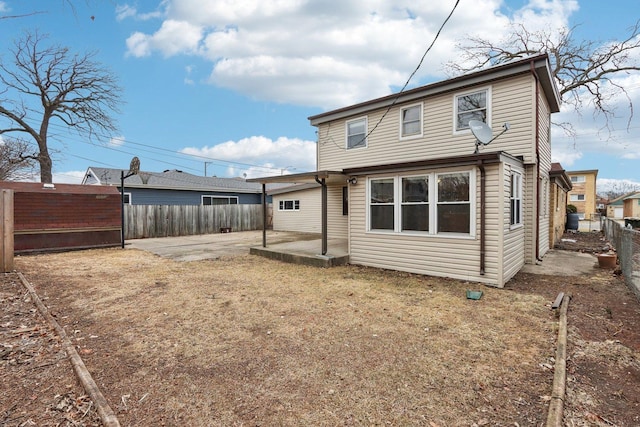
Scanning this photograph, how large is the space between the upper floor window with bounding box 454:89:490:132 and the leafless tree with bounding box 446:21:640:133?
387 inches

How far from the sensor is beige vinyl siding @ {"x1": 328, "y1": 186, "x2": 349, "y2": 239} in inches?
521

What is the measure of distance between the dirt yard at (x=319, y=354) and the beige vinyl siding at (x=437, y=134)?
13.5 feet

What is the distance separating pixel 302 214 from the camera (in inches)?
700

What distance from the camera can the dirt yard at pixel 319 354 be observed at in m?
2.47

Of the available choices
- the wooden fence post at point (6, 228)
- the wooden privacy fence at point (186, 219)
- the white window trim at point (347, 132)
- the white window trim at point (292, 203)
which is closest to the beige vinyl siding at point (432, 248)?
the white window trim at point (347, 132)

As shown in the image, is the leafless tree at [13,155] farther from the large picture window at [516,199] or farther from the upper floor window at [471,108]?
the large picture window at [516,199]

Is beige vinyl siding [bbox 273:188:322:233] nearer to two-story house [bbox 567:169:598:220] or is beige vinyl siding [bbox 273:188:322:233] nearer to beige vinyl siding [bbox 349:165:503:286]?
beige vinyl siding [bbox 349:165:503:286]

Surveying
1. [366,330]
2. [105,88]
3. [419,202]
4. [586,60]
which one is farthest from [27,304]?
[586,60]

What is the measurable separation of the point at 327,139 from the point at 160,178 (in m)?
13.2

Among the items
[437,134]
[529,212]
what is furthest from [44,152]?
[529,212]

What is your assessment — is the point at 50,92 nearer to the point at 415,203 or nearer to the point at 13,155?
the point at 13,155

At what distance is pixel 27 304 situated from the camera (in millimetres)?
5145

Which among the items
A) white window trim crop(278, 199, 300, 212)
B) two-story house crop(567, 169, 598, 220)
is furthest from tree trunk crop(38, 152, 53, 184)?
two-story house crop(567, 169, 598, 220)

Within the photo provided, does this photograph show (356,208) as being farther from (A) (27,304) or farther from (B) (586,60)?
(B) (586,60)
